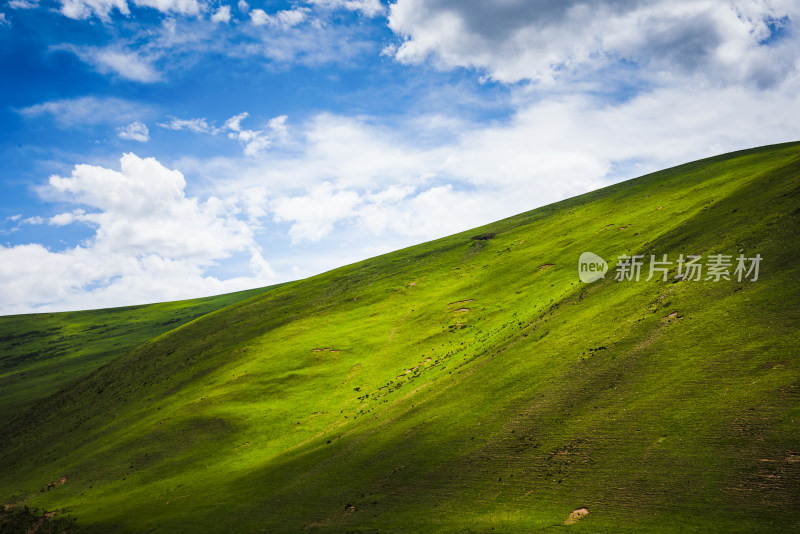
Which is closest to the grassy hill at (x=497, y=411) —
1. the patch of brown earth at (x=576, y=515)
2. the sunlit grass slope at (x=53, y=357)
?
the patch of brown earth at (x=576, y=515)

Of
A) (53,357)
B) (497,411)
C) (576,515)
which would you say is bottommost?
(576,515)

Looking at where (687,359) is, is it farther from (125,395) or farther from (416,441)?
(125,395)

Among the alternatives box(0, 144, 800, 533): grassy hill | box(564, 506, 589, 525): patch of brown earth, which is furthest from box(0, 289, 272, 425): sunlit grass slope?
box(564, 506, 589, 525): patch of brown earth

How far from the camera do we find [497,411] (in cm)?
4231

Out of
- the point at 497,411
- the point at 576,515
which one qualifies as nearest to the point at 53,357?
the point at 497,411

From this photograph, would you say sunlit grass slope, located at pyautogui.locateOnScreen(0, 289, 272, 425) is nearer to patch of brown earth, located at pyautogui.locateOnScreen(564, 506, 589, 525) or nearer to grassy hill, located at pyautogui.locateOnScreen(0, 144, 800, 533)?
grassy hill, located at pyautogui.locateOnScreen(0, 144, 800, 533)

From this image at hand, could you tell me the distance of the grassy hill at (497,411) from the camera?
27.8 meters

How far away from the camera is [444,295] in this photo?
95562 mm

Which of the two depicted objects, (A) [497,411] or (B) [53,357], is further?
(B) [53,357]

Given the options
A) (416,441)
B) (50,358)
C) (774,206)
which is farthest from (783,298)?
(50,358)

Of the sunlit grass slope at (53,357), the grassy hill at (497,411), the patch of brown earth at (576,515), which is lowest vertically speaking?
the patch of brown earth at (576,515)

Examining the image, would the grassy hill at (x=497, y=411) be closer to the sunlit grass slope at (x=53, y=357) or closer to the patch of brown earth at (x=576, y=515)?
the patch of brown earth at (x=576, y=515)

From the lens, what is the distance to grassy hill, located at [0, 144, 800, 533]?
A: 27.8m

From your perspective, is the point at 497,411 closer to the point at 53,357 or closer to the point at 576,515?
the point at 576,515
